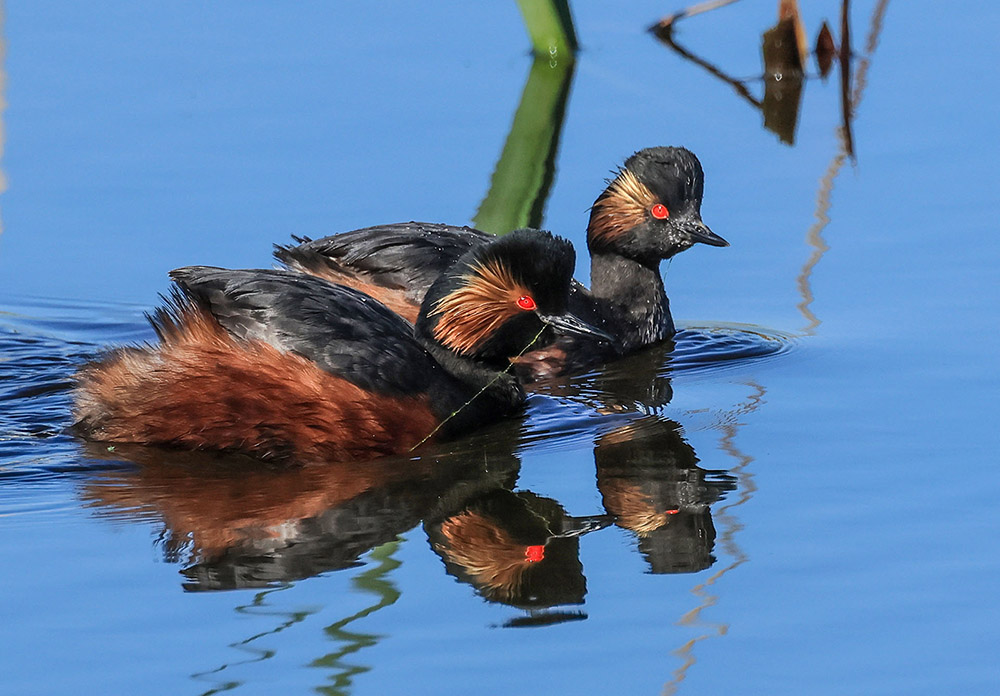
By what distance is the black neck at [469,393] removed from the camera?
7324 mm

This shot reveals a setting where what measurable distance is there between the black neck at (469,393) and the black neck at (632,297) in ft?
4.87

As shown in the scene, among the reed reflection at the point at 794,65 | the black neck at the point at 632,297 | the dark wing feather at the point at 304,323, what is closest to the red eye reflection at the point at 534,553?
the dark wing feather at the point at 304,323

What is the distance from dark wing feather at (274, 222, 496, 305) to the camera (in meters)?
8.84

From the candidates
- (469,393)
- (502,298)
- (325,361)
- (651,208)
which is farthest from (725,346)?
(325,361)

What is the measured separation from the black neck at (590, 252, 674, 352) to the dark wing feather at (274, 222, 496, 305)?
92 cm

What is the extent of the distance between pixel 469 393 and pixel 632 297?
2164 mm

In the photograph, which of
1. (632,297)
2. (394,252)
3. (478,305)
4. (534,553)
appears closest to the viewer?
(534,553)

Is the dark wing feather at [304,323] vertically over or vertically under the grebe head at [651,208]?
under

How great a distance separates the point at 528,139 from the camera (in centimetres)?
1103

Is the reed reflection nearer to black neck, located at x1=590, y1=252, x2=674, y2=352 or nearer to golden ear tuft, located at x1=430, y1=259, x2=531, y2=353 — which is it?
black neck, located at x1=590, y1=252, x2=674, y2=352

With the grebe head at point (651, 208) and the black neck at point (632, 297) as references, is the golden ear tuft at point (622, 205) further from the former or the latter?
the black neck at point (632, 297)

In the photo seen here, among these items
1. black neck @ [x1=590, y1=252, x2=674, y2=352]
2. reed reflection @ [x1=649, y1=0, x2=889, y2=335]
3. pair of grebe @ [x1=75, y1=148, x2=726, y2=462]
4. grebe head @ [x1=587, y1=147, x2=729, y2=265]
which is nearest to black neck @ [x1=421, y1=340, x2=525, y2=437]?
pair of grebe @ [x1=75, y1=148, x2=726, y2=462]

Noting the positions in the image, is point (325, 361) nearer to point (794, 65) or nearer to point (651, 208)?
point (651, 208)

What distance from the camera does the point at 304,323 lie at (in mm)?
7055
